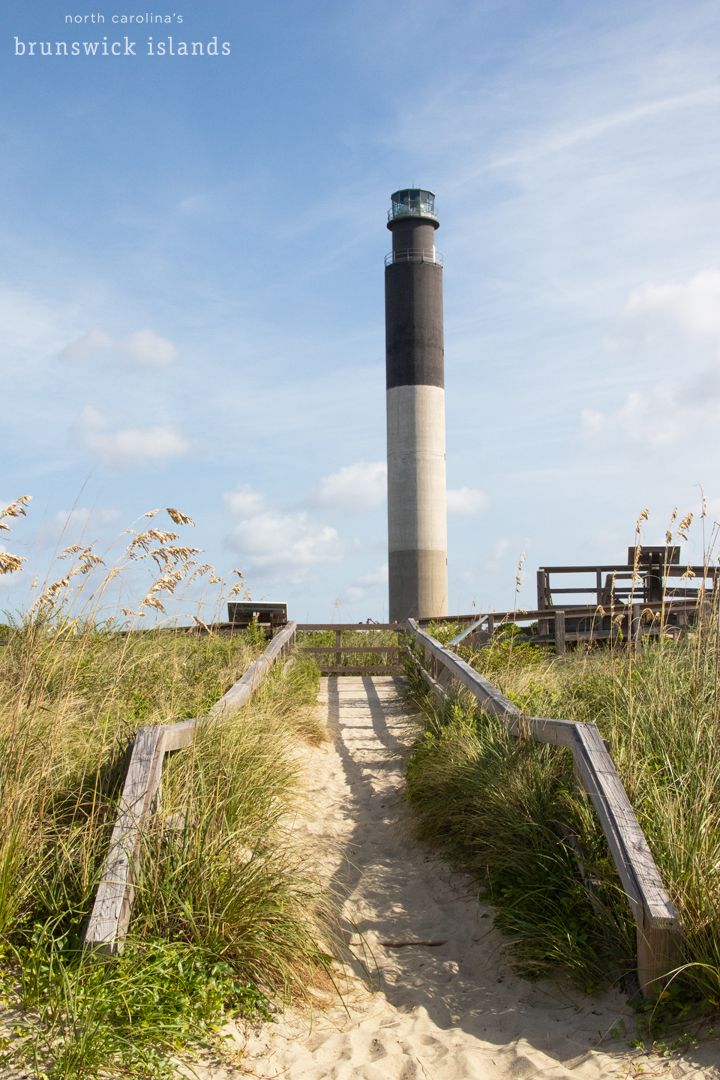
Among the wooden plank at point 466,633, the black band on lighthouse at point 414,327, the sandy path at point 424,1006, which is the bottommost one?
the sandy path at point 424,1006

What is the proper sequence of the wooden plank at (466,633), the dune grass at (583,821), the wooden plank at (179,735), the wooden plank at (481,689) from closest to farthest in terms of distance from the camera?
the dune grass at (583,821)
the wooden plank at (179,735)
the wooden plank at (481,689)
the wooden plank at (466,633)

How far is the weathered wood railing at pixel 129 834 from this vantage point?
11.3 feet

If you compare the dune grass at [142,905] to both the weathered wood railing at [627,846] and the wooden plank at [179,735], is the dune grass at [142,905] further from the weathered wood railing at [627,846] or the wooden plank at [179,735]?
the weathered wood railing at [627,846]

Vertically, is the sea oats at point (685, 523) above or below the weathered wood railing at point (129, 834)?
above

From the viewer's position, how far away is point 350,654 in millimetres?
16047

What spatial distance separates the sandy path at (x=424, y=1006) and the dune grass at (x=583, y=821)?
0.17 meters

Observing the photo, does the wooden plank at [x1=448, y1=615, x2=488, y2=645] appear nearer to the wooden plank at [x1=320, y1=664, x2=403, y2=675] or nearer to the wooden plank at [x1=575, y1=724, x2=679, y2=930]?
the wooden plank at [x1=320, y1=664, x2=403, y2=675]

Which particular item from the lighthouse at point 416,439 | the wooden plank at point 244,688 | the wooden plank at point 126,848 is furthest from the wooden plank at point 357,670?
the wooden plank at point 126,848

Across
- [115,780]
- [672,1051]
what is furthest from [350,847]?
[672,1051]

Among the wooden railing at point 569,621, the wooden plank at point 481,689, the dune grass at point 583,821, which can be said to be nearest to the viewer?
the dune grass at point 583,821

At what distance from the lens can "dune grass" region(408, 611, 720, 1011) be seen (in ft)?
11.9

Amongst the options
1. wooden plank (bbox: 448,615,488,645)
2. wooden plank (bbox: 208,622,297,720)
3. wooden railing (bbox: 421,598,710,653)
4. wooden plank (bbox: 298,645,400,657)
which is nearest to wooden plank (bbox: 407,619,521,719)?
wooden plank (bbox: 448,615,488,645)

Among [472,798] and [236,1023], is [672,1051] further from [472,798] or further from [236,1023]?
[472,798]

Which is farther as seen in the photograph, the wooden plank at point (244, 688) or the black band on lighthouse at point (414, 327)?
the black band on lighthouse at point (414, 327)
